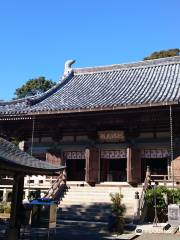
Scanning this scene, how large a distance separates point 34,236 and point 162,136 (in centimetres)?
999

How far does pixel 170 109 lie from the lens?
16797 millimetres

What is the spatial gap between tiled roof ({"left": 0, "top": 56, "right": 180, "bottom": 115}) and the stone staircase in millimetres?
4391

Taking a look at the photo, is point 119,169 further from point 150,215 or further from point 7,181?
point 7,181

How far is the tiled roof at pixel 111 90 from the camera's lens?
19000 millimetres

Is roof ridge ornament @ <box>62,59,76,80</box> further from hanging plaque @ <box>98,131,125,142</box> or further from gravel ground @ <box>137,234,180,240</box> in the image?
gravel ground @ <box>137,234,180,240</box>

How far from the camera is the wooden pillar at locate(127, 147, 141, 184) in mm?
19047

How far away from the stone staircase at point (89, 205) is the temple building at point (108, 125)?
1173mm

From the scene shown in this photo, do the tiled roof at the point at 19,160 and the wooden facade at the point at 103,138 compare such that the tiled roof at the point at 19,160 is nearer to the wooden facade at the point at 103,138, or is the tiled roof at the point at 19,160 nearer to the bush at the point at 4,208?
the bush at the point at 4,208

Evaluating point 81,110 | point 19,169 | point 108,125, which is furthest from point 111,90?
point 19,169

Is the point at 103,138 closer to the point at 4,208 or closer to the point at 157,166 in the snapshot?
the point at 157,166

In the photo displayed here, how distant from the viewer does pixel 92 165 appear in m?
20.4

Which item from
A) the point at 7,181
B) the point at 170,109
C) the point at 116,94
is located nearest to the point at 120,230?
the point at 7,181

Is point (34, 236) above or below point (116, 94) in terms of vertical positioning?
below

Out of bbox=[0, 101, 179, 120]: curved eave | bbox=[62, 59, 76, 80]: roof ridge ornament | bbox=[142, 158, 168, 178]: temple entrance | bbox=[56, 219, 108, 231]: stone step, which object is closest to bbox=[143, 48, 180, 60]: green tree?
bbox=[62, 59, 76, 80]: roof ridge ornament
